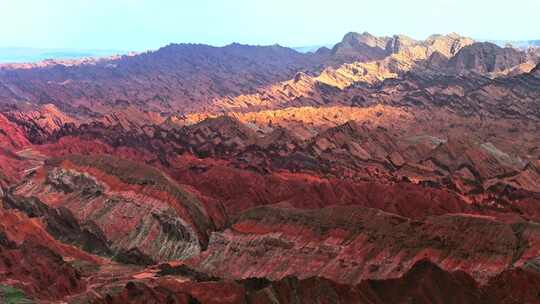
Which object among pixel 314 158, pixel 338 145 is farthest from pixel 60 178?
pixel 338 145

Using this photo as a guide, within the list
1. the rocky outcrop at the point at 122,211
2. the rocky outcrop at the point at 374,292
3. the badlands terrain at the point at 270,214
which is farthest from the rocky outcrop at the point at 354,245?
the rocky outcrop at the point at 122,211

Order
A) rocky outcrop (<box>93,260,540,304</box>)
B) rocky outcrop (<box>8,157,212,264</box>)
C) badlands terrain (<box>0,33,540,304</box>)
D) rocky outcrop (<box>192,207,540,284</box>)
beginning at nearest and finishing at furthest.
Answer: rocky outcrop (<box>93,260,540,304</box>) → badlands terrain (<box>0,33,540,304</box>) → rocky outcrop (<box>192,207,540,284</box>) → rocky outcrop (<box>8,157,212,264</box>)

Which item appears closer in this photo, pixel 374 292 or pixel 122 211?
pixel 374 292

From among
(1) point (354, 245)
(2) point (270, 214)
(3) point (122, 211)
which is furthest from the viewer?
(3) point (122, 211)

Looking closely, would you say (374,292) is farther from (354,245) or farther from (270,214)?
(270,214)

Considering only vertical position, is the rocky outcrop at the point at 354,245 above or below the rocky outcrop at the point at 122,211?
above

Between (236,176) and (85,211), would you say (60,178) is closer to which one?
(85,211)

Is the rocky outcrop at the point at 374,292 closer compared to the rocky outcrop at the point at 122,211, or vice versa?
the rocky outcrop at the point at 374,292

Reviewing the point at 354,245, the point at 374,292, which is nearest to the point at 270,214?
the point at 354,245

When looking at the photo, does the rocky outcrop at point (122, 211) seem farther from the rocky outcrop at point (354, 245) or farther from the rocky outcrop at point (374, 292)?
the rocky outcrop at point (374, 292)

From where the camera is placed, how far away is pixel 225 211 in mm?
91750

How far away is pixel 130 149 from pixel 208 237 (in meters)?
51.8

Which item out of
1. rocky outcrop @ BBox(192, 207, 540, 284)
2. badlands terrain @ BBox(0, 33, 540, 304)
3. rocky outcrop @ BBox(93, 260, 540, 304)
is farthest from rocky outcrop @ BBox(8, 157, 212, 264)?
rocky outcrop @ BBox(93, 260, 540, 304)

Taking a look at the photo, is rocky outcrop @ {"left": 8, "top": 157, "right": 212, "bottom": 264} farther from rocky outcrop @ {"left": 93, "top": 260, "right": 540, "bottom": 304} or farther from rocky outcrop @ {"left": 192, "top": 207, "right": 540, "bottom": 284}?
rocky outcrop @ {"left": 93, "top": 260, "right": 540, "bottom": 304}
